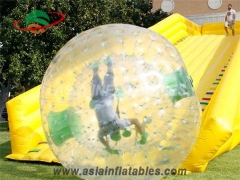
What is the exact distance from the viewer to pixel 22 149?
459 centimetres

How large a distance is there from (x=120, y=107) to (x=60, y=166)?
183 cm

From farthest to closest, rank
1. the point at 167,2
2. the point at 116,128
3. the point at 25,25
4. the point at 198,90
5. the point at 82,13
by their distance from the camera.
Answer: the point at 167,2 < the point at 82,13 < the point at 25,25 < the point at 198,90 < the point at 116,128

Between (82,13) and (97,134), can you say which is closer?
(97,134)

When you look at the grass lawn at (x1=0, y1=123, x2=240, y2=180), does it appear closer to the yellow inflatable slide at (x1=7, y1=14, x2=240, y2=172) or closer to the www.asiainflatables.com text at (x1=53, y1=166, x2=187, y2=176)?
the yellow inflatable slide at (x1=7, y1=14, x2=240, y2=172)

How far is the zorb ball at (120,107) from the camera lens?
2.63 meters

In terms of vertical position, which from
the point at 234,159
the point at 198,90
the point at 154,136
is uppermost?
the point at 154,136

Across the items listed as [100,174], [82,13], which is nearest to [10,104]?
[100,174]

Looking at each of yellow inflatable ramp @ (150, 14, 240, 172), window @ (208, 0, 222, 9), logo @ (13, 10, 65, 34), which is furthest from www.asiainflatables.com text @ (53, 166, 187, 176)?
window @ (208, 0, 222, 9)

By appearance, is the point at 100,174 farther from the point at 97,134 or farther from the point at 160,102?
the point at 160,102

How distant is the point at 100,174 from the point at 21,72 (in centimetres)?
730

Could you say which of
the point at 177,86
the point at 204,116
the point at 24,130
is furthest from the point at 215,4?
the point at 177,86

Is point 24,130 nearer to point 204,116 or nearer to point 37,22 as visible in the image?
point 204,116

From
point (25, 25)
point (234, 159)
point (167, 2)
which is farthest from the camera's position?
point (167, 2)

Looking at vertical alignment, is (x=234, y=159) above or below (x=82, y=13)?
below
